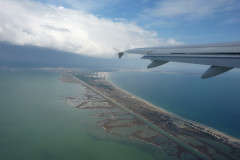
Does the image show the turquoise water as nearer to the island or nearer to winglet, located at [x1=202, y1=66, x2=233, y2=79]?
the island

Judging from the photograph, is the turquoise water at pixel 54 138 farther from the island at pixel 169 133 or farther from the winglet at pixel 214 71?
the winglet at pixel 214 71

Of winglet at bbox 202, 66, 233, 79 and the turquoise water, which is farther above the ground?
winglet at bbox 202, 66, 233, 79

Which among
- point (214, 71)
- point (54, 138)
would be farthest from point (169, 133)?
point (214, 71)

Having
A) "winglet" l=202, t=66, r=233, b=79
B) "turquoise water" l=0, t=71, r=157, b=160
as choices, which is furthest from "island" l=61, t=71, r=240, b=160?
"winglet" l=202, t=66, r=233, b=79

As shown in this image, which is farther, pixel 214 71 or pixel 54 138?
pixel 54 138

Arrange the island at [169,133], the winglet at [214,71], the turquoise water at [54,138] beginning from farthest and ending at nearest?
the island at [169,133]
the turquoise water at [54,138]
the winglet at [214,71]

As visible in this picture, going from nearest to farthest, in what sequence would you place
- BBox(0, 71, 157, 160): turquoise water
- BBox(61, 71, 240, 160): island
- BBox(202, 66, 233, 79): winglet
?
BBox(202, 66, 233, 79): winglet → BBox(0, 71, 157, 160): turquoise water → BBox(61, 71, 240, 160): island

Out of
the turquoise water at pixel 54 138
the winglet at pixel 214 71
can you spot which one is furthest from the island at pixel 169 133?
the winglet at pixel 214 71

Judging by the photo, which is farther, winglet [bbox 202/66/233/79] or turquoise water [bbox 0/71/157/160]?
turquoise water [bbox 0/71/157/160]

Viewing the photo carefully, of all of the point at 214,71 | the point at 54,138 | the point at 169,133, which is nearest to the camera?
the point at 214,71

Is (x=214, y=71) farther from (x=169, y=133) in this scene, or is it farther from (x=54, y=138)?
(x=169, y=133)

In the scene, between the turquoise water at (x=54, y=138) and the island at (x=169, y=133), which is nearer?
the turquoise water at (x=54, y=138)
